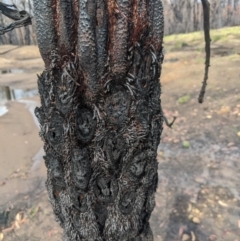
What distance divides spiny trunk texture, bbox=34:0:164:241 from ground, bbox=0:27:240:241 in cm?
114

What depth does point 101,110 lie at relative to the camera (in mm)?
1007

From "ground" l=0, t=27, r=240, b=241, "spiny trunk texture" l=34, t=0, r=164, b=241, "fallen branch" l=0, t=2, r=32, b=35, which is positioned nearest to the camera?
"spiny trunk texture" l=34, t=0, r=164, b=241

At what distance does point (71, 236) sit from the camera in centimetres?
125

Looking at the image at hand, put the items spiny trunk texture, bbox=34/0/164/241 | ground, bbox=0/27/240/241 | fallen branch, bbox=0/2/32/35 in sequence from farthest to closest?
ground, bbox=0/27/240/241, fallen branch, bbox=0/2/32/35, spiny trunk texture, bbox=34/0/164/241

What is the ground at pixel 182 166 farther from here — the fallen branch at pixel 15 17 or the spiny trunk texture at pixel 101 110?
the spiny trunk texture at pixel 101 110

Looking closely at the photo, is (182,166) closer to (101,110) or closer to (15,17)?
(15,17)

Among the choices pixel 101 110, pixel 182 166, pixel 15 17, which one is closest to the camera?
pixel 101 110

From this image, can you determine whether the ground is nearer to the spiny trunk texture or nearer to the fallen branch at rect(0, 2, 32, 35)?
the fallen branch at rect(0, 2, 32, 35)

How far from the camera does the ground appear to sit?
2.56m

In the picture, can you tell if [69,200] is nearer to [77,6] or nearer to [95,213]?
[95,213]

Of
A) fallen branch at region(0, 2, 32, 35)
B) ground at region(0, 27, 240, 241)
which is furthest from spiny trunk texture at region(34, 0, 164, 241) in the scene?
ground at region(0, 27, 240, 241)

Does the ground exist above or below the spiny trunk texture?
below

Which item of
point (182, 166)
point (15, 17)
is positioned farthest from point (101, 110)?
point (182, 166)

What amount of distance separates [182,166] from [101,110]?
259 centimetres
